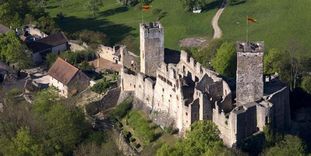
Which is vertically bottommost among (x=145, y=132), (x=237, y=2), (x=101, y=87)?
(x=145, y=132)

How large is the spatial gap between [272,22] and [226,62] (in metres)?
27.7

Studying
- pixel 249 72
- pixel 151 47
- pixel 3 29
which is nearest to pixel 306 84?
pixel 151 47

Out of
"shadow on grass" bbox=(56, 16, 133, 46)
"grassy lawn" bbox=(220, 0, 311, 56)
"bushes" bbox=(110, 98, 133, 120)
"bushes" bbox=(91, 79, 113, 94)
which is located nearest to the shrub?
"bushes" bbox=(110, 98, 133, 120)

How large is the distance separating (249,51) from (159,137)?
10547 mm

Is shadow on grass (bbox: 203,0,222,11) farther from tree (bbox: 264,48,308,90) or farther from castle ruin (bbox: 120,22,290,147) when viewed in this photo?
castle ruin (bbox: 120,22,290,147)

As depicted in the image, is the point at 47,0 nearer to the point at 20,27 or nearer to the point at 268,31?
the point at 20,27

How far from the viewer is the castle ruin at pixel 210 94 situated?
190 feet

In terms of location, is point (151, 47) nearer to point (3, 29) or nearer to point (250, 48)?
point (250, 48)

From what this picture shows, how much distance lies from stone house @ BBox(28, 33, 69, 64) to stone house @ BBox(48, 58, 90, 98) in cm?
950

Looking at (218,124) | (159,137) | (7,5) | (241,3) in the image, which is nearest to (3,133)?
A: (159,137)

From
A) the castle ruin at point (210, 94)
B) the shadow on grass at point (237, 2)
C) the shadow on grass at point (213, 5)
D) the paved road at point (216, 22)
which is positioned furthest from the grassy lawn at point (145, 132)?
the shadow on grass at point (237, 2)

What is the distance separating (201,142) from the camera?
57688mm

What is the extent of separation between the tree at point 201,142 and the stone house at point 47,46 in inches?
1307

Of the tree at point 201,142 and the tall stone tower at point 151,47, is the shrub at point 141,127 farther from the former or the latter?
the tree at point 201,142
